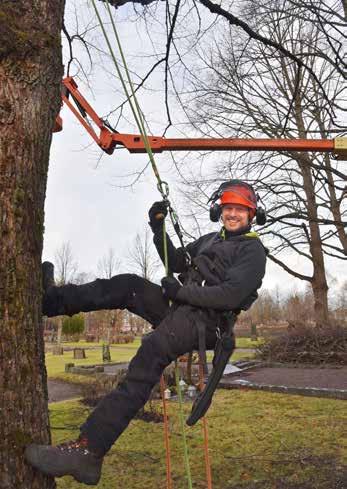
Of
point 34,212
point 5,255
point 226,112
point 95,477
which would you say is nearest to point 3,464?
point 95,477

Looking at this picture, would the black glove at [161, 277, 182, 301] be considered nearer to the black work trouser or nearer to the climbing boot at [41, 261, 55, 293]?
the black work trouser

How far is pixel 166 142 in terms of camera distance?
12.3ft

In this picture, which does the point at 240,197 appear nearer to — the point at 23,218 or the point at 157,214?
the point at 157,214

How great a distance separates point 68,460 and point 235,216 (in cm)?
178

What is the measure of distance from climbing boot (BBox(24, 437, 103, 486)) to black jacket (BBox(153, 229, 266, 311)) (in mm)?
904

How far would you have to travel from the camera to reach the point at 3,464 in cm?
188

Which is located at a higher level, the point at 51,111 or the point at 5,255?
the point at 51,111

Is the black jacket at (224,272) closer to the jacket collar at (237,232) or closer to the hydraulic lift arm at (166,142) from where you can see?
the jacket collar at (237,232)

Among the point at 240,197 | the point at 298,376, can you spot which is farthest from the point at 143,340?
the point at 298,376

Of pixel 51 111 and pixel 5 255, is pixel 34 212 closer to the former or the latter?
pixel 5 255

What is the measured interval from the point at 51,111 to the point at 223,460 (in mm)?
4654

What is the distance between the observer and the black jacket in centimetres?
262

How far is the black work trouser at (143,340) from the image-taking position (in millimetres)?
2334

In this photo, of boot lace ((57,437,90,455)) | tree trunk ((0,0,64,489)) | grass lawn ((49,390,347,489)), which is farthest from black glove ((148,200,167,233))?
grass lawn ((49,390,347,489))
